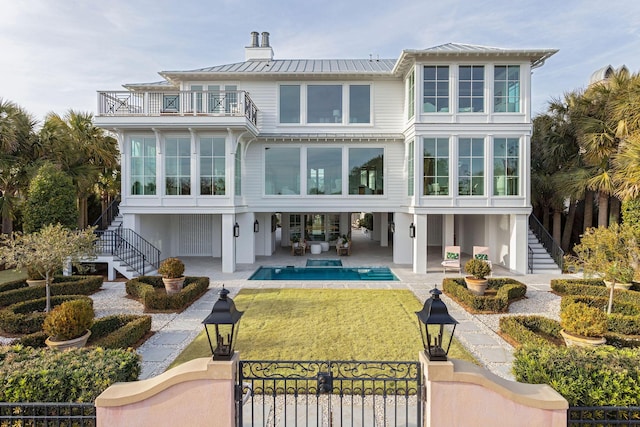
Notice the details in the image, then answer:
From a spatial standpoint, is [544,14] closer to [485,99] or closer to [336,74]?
[485,99]

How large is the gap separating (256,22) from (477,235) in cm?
1849

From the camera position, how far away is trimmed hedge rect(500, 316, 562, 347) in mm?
6781

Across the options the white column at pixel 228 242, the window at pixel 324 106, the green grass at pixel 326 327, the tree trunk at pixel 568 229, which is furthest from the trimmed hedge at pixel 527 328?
the window at pixel 324 106

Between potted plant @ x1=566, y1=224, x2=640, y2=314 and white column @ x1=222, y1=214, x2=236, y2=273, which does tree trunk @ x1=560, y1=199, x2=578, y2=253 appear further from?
white column @ x1=222, y1=214, x2=236, y2=273

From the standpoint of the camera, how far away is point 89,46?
15.0m

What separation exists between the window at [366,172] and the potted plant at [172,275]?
8.86m

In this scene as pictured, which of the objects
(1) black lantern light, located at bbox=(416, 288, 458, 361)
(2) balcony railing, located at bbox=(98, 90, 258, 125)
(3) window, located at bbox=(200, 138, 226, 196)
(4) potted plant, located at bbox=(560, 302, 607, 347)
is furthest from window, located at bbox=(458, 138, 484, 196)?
(1) black lantern light, located at bbox=(416, 288, 458, 361)

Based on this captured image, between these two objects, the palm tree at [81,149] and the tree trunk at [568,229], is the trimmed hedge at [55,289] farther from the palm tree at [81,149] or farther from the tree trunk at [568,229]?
the tree trunk at [568,229]

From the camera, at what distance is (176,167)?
1436cm

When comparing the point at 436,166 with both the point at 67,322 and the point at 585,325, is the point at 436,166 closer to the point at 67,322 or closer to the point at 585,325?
the point at 585,325

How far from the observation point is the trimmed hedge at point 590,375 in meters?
3.74

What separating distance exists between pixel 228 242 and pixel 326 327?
7.63m

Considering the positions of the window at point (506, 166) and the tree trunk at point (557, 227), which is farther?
the tree trunk at point (557, 227)

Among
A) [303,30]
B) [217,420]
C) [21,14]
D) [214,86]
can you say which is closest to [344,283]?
[217,420]
